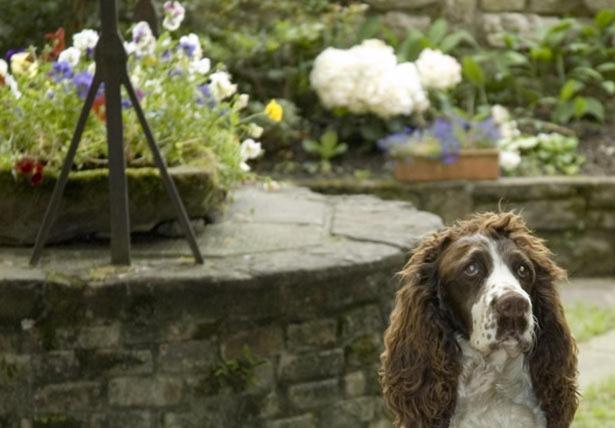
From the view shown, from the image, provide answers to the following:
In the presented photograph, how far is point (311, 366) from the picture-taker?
4727mm

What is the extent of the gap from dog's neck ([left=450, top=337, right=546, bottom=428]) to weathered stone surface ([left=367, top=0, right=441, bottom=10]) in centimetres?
790

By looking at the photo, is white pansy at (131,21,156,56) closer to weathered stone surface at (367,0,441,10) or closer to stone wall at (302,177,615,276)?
stone wall at (302,177,615,276)

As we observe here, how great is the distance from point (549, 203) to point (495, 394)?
6.64 meters

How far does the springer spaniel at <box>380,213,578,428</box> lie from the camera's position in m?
2.05

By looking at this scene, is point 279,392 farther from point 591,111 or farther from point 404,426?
point 591,111

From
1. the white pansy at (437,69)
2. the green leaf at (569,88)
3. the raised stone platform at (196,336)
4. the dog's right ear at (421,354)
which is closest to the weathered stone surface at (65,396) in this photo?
the raised stone platform at (196,336)

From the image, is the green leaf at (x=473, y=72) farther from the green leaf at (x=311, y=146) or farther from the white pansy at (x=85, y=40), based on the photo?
the white pansy at (x=85, y=40)

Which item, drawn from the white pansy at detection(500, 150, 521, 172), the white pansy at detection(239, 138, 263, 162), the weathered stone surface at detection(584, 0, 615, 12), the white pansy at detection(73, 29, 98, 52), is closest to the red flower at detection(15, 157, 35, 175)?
the white pansy at detection(73, 29, 98, 52)

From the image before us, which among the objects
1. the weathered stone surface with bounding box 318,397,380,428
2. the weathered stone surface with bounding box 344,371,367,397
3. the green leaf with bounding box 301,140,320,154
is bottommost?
the green leaf with bounding box 301,140,320,154

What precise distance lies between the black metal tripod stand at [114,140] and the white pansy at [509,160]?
4.51m

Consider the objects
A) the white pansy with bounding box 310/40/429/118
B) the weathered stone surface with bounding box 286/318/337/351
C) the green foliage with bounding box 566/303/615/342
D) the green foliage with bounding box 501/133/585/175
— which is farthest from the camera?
the green foliage with bounding box 501/133/585/175

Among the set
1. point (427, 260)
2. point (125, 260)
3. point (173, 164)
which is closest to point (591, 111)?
point (173, 164)

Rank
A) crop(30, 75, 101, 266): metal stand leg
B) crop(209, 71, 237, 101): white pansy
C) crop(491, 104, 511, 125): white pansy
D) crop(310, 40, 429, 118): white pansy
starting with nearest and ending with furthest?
crop(30, 75, 101, 266): metal stand leg
crop(209, 71, 237, 101): white pansy
crop(310, 40, 429, 118): white pansy
crop(491, 104, 511, 125): white pansy

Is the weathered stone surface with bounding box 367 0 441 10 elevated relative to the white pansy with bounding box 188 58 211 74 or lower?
lower
